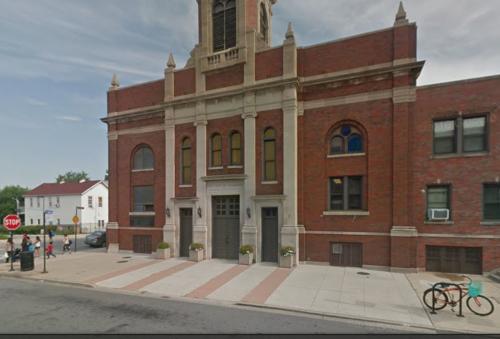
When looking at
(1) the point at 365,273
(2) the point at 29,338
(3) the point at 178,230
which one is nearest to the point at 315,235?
(1) the point at 365,273

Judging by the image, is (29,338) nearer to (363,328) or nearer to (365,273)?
(363,328)

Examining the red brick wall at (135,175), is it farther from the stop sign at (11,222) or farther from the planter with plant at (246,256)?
the planter with plant at (246,256)

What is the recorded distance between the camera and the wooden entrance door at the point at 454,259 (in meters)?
13.1

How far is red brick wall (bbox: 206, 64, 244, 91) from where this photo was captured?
17.0 meters

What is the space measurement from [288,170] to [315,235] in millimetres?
3810

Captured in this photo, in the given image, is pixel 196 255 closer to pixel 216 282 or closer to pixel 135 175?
pixel 216 282

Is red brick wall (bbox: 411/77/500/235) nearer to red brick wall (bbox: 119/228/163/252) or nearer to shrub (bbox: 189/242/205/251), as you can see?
shrub (bbox: 189/242/205/251)

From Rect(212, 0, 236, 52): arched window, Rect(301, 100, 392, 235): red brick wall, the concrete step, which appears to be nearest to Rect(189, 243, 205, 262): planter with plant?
Rect(301, 100, 392, 235): red brick wall

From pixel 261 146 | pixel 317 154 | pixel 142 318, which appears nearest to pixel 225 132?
pixel 261 146

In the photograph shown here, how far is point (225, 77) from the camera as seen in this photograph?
57.0 feet

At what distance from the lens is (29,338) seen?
22.5 ft

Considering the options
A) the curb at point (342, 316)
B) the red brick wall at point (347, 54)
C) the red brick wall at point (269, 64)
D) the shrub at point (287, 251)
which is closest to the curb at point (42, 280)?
the curb at point (342, 316)

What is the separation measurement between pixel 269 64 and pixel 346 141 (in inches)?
245

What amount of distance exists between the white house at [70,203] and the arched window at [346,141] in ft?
154
